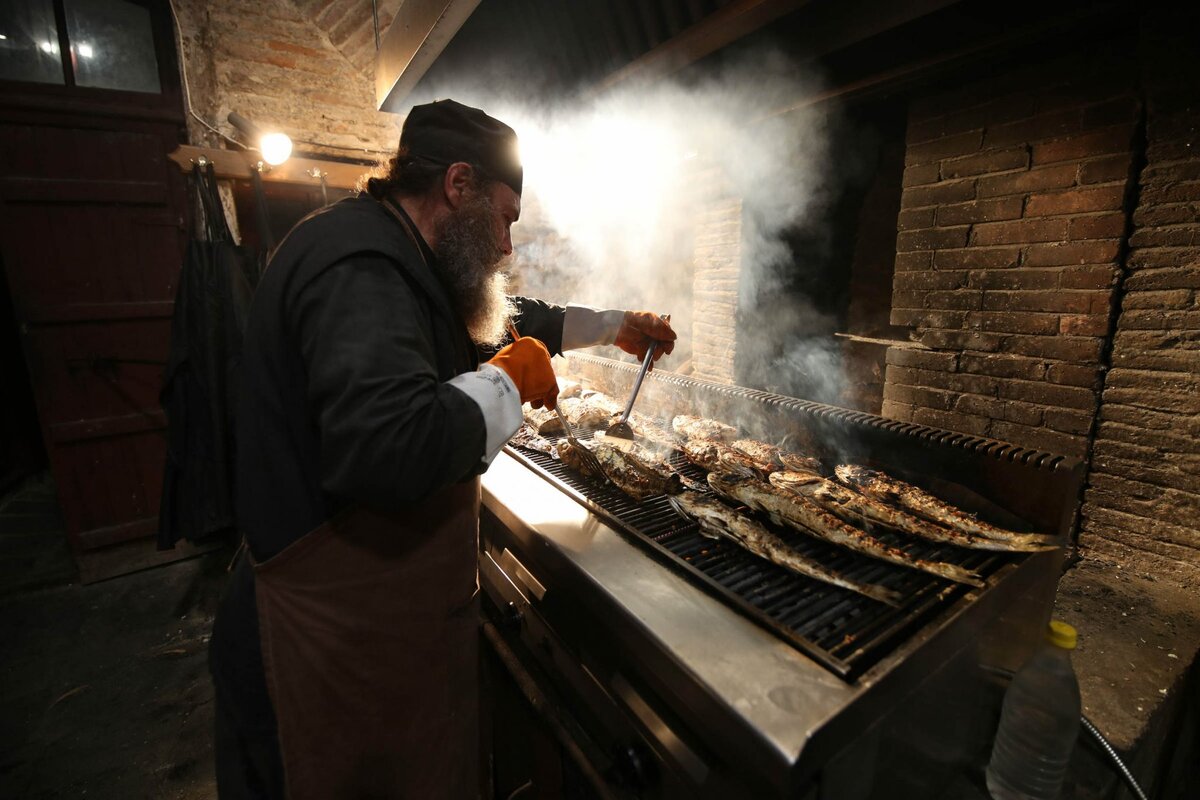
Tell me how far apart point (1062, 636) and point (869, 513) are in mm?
578

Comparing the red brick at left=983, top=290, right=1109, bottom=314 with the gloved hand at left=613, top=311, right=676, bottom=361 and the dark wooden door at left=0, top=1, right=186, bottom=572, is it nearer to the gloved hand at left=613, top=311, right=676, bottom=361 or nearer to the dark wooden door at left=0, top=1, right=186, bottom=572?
the gloved hand at left=613, top=311, right=676, bottom=361

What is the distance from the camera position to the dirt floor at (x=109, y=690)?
114 inches

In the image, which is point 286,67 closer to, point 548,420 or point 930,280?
point 548,420

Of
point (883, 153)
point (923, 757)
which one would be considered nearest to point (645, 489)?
point (923, 757)

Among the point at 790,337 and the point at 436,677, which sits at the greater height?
the point at 790,337

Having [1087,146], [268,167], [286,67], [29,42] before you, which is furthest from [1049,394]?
[29,42]

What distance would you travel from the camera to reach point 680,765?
47.6 inches

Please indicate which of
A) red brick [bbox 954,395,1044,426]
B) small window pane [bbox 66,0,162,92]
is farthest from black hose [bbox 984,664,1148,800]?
small window pane [bbox 66,0,162,92]

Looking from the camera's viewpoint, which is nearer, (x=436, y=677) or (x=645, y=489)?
(x=436, y=677)

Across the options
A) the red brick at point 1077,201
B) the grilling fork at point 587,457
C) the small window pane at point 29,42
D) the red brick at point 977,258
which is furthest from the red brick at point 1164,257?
the small window pane at point 29,42

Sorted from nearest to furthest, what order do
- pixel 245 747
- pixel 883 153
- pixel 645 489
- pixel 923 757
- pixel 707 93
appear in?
1. pixel 923 757
2. pixel 245 747
3. pixel 645 489
4. pixel 707 93
5. pixel 883 153

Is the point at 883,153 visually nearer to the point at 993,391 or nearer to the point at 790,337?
the point at 790,337

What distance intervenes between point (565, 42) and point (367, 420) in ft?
7.18

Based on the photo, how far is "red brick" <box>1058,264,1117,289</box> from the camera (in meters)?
2.58
